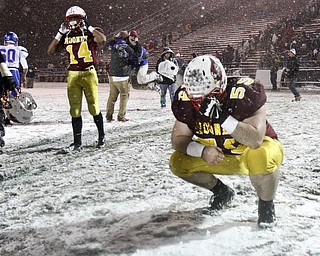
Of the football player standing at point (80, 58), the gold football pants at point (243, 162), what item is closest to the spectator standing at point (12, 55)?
the football player standing at point (80, 58)

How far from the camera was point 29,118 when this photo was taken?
9016 mm

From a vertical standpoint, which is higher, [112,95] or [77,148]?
[112,95]

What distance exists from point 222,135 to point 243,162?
0.26 m

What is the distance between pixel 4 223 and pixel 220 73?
6.38ft

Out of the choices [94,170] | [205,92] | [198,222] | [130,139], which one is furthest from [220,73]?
[130,139]

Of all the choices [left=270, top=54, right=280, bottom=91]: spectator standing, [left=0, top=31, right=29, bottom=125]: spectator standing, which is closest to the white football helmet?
[left=0, top=31, right=29, bottom=125]: spectator standing

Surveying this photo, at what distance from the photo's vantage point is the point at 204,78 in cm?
266

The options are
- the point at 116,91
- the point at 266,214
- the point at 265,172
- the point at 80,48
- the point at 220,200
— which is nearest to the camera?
the point at 265,172

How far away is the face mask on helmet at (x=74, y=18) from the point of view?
18.1 feet

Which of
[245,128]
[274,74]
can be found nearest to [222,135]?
[245,128]

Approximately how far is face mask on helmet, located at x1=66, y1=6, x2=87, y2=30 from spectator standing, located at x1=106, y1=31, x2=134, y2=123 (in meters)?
3.25

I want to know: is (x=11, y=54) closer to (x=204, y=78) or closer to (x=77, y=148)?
(x=77, y=148)

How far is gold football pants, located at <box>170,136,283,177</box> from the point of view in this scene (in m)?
2.78

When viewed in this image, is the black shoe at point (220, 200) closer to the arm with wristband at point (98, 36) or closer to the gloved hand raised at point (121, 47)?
the arm with wristband at point (98, 36)
